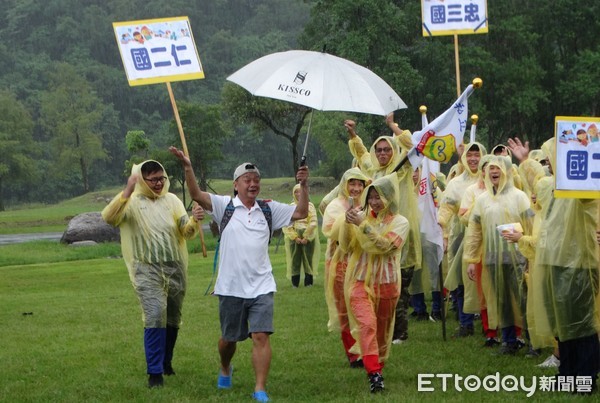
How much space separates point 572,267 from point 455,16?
817 centimetres

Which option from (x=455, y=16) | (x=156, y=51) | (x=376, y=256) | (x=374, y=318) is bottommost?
(x=374, y=318)

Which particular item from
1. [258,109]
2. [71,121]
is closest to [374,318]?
[258,109]

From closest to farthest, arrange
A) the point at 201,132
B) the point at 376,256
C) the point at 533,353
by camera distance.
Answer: the point at 376,256
the point at 533,353
the point at 201,132

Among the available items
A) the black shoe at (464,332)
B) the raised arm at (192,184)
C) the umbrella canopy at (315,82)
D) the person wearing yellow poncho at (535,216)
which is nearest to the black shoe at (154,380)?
the raised arm at (192,184)

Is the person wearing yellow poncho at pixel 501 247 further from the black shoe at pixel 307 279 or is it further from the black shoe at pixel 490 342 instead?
the black shoe at pixel 307 279

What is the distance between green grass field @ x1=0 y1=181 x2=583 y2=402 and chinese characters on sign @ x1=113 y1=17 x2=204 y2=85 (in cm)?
288

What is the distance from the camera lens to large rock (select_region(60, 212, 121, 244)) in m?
32.1

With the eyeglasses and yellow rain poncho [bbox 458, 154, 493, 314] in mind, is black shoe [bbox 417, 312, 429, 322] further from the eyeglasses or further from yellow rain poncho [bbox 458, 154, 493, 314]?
the eyeglasses

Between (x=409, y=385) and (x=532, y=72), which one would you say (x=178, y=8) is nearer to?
(x=532, y=72)

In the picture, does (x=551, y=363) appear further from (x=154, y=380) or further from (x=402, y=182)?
(x=154, y=380)

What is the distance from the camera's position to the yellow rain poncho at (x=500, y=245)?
33.6ft

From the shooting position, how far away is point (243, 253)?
8273 millimetres

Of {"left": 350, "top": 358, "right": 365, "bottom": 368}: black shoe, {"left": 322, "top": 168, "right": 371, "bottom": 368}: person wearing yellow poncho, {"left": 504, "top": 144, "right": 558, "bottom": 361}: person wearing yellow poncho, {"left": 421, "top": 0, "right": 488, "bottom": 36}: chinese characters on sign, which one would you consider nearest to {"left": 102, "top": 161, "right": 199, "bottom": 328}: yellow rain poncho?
{"left": 322, "top": 168, "right": 371, "bottom": 368}: person wearing yellow poncho

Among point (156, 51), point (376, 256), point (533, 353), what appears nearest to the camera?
point (376, 256)
